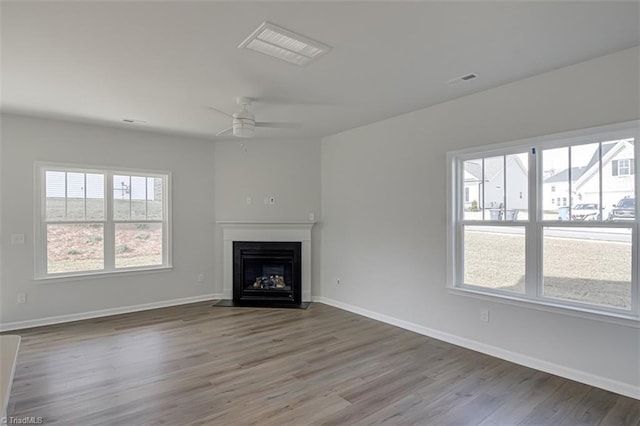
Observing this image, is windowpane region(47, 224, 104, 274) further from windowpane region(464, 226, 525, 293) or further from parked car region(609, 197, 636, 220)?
parked car region(609, 197, 636, 220)

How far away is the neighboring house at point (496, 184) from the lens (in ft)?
11.5

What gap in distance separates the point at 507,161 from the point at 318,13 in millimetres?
2500

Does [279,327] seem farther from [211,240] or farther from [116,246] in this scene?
[116,246]

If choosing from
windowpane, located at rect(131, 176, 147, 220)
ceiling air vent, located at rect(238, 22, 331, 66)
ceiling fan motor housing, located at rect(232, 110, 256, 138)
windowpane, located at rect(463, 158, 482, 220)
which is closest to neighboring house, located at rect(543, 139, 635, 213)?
windowpane, located at rect(463, 158, 482, 220)

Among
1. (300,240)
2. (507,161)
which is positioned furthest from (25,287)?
(507,161)

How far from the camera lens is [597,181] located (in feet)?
9.87

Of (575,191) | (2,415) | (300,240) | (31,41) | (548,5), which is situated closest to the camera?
(2,415)

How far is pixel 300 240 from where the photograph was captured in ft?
19.1

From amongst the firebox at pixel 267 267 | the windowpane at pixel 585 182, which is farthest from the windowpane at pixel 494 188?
the firebox at pixel 267 267

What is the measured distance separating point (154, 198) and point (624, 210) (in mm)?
5795

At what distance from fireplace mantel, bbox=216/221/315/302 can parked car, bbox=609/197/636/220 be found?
3871 mm

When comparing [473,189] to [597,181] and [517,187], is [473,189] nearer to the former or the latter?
[517,187]

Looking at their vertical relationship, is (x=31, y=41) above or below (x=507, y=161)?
above

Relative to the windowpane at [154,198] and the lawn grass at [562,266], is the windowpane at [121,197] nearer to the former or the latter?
the windowpane at [154,198]
